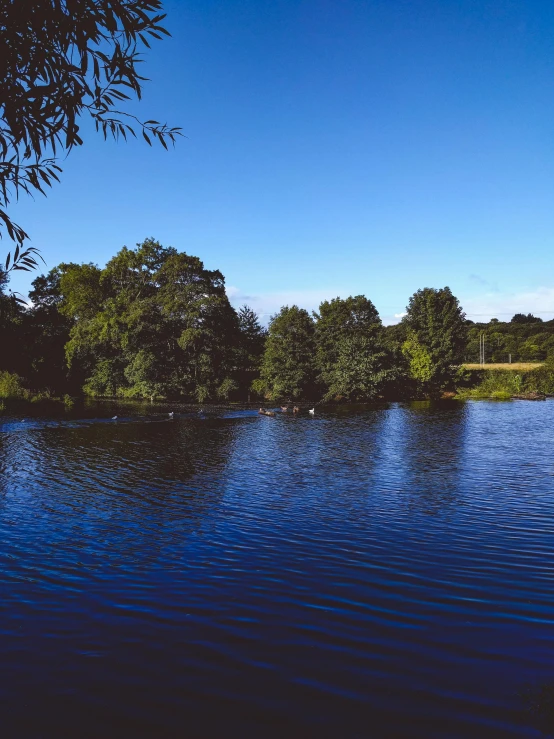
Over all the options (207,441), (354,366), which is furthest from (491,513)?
(354,366)

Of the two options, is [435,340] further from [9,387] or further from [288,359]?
Answer: [9,387]

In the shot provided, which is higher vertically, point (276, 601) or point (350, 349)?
point (350, 349)

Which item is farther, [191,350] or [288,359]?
[288,359]

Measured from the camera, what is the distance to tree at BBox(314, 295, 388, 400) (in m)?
75.0

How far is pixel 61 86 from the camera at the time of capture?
222 inches

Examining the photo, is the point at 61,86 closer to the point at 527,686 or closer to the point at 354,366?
the point at 527,686

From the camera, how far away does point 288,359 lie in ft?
241

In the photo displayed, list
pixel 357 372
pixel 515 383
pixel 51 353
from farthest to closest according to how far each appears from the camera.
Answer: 1. pixel 515 383
2. pixel 357 372
3. pixel 51 353

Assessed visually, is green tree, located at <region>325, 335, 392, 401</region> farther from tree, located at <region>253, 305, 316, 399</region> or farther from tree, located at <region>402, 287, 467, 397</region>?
tree, located at <region>402, 287, 467, 397</region>

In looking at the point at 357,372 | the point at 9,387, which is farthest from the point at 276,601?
the point at 357,372

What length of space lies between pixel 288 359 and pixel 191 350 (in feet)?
46.7

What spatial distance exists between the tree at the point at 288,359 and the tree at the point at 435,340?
21.7m

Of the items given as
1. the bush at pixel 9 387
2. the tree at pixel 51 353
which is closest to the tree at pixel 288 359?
the tree at pixel 51 353

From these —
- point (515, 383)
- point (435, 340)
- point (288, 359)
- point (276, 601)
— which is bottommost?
point (276, 601)
